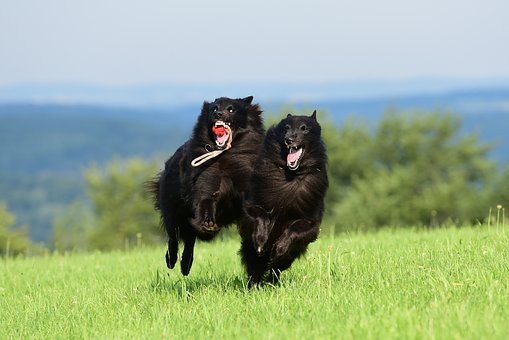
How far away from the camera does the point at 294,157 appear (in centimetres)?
799

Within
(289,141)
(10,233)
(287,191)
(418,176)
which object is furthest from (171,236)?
(418,176)

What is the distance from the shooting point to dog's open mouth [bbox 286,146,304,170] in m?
7.97

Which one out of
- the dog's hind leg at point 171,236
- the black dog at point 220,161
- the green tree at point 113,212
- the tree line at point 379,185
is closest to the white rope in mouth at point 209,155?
the black dog at point 220,161

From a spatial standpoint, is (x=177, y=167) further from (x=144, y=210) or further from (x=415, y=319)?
(x=144, y=210)

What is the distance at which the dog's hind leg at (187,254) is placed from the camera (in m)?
10.1

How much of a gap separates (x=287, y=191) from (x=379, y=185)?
5561 centimetres

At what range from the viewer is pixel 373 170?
225 ft

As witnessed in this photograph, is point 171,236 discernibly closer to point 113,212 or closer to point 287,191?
point 287,191

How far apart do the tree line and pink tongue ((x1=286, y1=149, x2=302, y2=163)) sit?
49.5 meters

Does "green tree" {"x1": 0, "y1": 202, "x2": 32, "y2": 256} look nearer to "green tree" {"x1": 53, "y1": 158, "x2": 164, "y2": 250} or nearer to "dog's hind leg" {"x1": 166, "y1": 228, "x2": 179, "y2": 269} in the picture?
"green tree" {"x1": 53, "y1": 158, "x2": 164, "y2": 250}

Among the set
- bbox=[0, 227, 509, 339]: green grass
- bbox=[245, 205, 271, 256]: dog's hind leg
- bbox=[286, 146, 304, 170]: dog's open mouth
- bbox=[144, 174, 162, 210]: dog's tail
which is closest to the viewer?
bbox=[0, 227, 509, 339]: green grass

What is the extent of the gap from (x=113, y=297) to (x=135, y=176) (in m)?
71.2

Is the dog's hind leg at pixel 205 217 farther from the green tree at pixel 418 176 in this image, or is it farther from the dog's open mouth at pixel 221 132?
the green tree at pixel 418 176

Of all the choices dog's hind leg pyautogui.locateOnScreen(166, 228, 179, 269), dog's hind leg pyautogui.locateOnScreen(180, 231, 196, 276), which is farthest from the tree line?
dog's hind leg pyautogui.locateOnScreen(180, 231, 196, 276)
